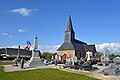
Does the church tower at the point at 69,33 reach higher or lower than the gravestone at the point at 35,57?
higher

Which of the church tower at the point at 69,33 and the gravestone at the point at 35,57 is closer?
the gravestone at the point at 35,57

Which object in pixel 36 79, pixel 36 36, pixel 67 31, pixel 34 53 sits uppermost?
pixel 67 31

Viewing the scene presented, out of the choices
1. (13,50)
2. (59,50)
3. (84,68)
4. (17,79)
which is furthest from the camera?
(59,50)

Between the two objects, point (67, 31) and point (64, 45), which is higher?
point (67, 31)

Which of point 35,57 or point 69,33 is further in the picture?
point 69,33

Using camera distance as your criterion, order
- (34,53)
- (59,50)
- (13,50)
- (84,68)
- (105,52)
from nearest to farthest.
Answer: (84,68) < (34,53) < (105,52) < (13,50) < (59,50)

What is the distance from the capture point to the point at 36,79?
1383 cm

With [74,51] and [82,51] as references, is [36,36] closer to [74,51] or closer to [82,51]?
[74,51]

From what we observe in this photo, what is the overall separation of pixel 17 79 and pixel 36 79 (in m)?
1.39

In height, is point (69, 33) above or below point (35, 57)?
above

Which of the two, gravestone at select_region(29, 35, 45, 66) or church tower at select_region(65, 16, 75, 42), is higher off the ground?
church tower at select_region(65, 16, 75, 42)

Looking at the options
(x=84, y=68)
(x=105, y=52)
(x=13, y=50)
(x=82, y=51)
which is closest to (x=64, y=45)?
(x=82, y=51)

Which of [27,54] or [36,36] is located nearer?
[36,36]

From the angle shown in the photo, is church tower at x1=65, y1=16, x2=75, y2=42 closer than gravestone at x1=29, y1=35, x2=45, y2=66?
No
